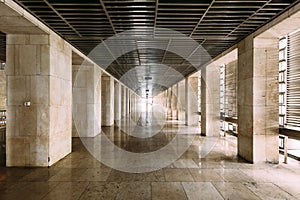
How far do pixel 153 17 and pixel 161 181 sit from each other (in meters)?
3.50

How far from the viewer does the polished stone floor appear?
453cm

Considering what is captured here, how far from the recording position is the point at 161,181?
5238mm

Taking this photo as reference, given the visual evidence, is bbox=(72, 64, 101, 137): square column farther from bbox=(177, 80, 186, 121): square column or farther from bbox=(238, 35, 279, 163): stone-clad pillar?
bbox=(177, 80, 186, 121): square column

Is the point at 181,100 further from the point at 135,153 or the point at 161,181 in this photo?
the point at 161,181

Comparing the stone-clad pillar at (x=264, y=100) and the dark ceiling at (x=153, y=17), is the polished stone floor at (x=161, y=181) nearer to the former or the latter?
the stone-clad pillar at (x=264, y=100)

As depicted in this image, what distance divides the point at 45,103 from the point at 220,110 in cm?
906

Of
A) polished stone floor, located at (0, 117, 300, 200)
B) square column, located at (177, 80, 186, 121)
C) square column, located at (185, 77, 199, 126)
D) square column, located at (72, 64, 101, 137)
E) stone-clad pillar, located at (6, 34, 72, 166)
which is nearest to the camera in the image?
polished stone floor, located at (0, 117, 300, 200)

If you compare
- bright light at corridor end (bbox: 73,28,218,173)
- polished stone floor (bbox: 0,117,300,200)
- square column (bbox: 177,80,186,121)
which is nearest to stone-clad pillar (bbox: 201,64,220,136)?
bright light at corridor end (bbox: 73,28,218,173)

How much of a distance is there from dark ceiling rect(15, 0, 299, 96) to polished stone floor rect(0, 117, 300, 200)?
11.4ft

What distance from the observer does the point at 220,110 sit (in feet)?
43.0

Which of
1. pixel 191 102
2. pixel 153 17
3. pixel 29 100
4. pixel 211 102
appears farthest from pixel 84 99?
pixel 191 102

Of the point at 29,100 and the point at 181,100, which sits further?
the point at 181,100

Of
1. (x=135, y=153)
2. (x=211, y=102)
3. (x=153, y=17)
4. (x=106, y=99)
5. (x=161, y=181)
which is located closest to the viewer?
(x=161, y=181)

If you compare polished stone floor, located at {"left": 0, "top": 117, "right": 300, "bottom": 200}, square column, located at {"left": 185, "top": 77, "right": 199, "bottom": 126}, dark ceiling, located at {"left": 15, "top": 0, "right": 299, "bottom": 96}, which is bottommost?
polished stone floor, located at {"left": 0, "top": 117, "right": 300, "bottom": 200}
